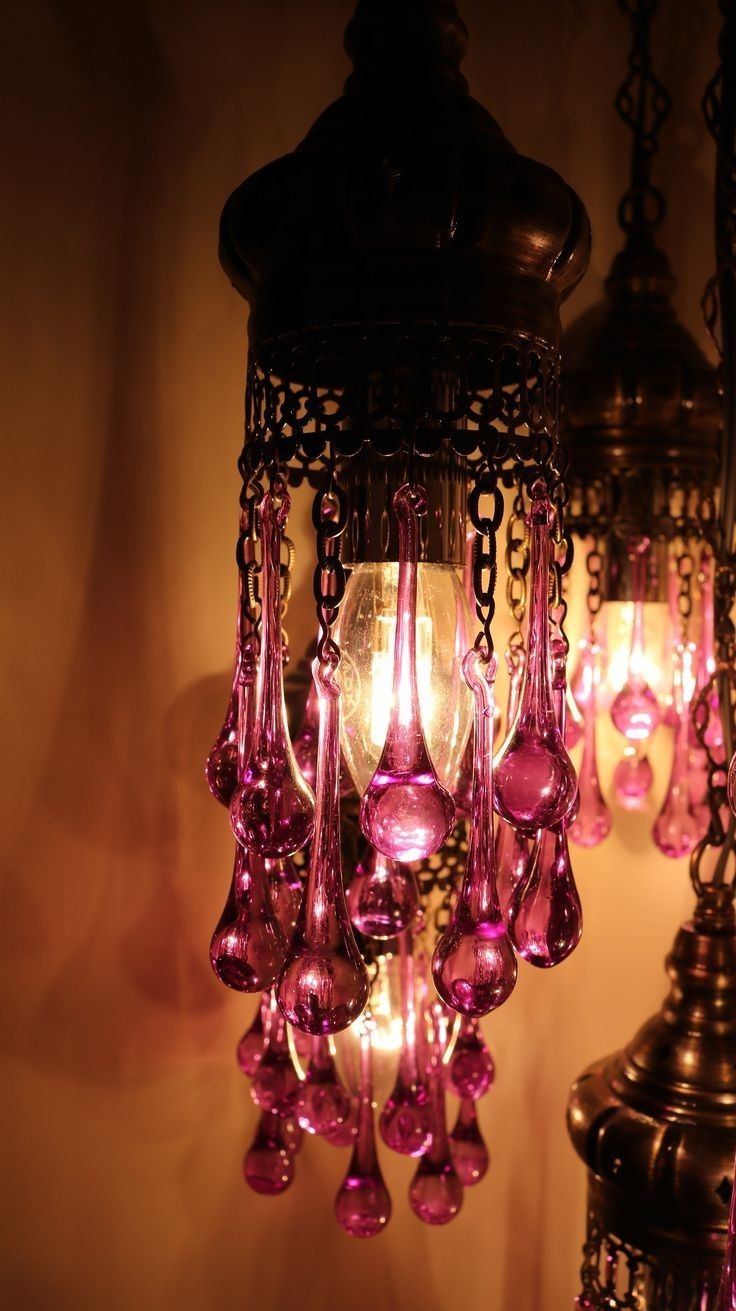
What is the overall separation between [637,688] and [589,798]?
105 millimetres

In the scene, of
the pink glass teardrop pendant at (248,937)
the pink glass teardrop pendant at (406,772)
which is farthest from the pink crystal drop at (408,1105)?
the pink glass teardrop pendant at (406,772)

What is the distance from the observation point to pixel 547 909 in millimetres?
567

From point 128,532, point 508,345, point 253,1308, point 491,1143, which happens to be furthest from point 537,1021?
point 508,345

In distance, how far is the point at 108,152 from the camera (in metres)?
0.77

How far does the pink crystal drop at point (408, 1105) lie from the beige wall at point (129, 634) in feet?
0.55

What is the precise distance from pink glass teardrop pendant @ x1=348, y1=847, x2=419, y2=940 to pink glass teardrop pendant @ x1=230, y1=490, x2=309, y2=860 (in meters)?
0.15

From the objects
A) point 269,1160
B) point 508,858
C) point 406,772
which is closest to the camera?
point 406,772

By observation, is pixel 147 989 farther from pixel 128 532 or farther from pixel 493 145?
pixel 493 145

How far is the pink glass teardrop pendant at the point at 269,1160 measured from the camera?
31.1 inches

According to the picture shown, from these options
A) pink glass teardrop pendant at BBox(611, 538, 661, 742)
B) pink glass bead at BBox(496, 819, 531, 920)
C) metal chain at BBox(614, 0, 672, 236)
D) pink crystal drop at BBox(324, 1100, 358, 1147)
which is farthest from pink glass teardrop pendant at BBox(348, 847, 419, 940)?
metal chain at BBox(614, 0, 672, 236)

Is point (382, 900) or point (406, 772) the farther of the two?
point (382, 900)

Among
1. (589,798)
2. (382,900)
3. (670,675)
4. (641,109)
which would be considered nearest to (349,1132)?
(382,900)

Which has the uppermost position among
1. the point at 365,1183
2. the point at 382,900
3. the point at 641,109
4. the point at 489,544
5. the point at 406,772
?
Result: the point at 641,109

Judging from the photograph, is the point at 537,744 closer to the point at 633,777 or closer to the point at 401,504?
the point at 401,504
